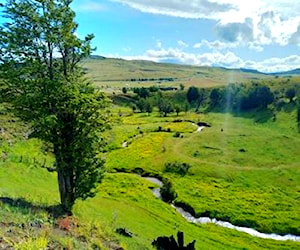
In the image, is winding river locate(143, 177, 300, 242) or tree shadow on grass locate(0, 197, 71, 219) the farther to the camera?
winding river locate(143, 177, 300, 242)

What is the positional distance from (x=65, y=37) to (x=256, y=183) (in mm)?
62014

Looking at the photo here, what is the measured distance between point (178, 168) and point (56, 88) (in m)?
64.1

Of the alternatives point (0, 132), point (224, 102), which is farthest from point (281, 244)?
point (224, 102)

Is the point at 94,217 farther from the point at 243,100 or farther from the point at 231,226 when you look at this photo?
the point at 243,100

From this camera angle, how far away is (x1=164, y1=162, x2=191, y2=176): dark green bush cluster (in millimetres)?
88500

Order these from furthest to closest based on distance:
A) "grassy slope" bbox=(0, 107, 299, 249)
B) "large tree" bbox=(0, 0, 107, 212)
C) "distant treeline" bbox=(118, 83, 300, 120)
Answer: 1. "distant treeline" bbox=(118, 83, 300, 120)
2. "large tree" bbox=(0, 0, 107, 212)
3. "grassy slope" bbox=(0, 107, 299, 249)

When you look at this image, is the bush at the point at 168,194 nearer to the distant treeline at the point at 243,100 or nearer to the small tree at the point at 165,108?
the distant treeline at the point at 243,100

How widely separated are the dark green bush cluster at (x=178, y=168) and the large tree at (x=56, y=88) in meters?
58.9

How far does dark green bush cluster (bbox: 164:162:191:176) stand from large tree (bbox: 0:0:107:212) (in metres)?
58.9

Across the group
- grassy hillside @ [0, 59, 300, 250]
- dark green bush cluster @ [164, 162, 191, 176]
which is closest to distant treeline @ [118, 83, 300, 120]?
grassy hillside @ [0, 59, 300, 250]

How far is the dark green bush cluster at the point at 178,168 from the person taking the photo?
8850 cm

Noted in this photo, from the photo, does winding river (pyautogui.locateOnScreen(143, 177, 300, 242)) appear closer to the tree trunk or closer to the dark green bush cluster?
the dark green bush cluster

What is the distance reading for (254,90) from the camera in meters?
175

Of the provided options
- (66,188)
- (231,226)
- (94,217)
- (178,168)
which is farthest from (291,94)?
(66,188)
